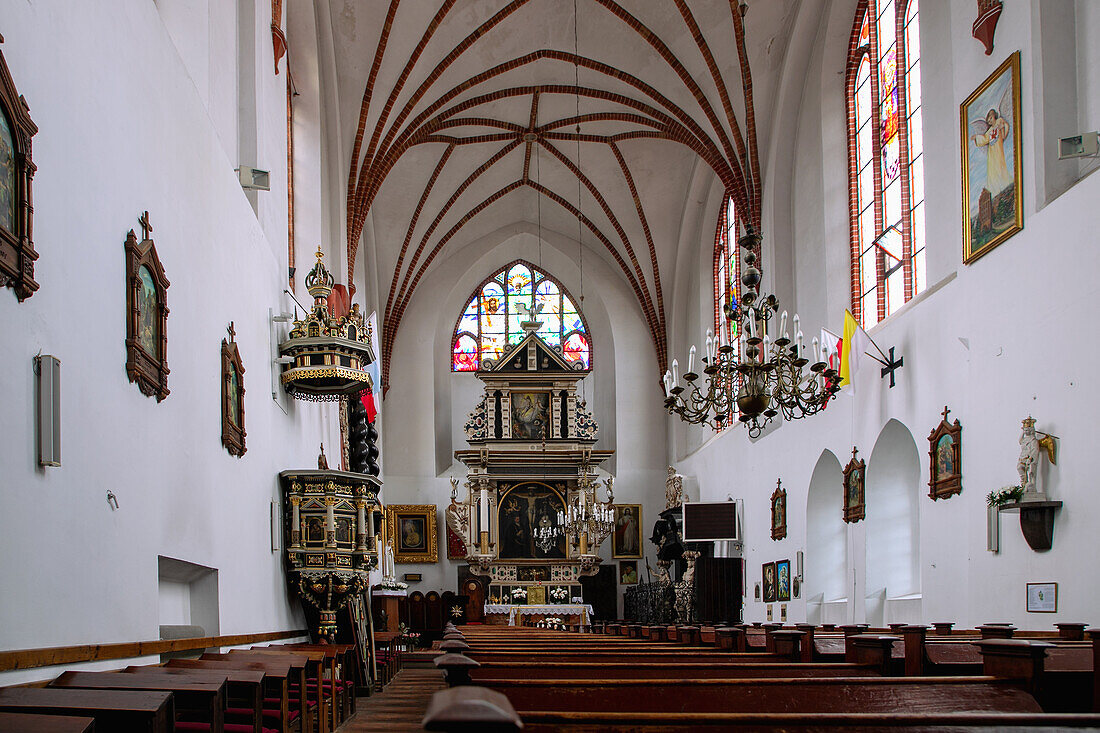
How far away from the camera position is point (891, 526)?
14.2 m

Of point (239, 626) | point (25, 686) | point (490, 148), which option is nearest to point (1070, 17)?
point (239, 626)

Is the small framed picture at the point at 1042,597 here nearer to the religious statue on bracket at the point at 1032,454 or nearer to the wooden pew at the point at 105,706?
the religious statue on bracket at the point at 1032,454

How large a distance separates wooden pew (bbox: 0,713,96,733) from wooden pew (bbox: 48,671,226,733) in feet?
2.27

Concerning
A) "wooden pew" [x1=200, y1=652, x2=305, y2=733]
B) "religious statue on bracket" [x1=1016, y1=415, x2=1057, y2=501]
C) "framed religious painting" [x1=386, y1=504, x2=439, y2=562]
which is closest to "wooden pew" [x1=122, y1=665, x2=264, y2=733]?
"wooden pew" [x1=200, y1=652, x2=305, y2=733]

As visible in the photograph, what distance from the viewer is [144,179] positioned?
22.6 ft

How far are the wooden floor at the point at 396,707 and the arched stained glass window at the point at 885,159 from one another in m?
7.53

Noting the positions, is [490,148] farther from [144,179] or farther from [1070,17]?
[144,179]

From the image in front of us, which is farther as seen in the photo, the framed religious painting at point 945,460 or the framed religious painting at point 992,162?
the framed religious painting at point 945,460

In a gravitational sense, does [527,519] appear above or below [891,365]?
below

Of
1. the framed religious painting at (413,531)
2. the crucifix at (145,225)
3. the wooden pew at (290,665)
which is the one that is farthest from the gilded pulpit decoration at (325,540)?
the framed religious painting at (413,531)

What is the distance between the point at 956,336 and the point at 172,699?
977 centimetres

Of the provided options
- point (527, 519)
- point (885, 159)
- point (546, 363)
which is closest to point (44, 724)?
point (885, 159)

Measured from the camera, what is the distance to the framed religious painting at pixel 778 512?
17438 mm

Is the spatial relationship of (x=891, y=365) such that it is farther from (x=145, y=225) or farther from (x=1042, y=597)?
(x=145, y=225)
